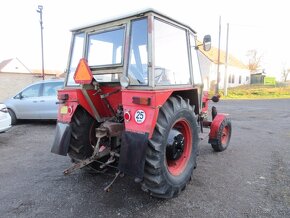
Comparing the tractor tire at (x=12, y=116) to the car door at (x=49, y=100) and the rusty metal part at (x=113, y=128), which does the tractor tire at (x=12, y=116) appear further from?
the rusty metal part at (x=113, y=128)

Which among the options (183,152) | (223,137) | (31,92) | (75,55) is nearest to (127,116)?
(183,152)

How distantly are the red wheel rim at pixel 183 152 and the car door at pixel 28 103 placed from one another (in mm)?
6646

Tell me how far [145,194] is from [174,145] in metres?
0.82

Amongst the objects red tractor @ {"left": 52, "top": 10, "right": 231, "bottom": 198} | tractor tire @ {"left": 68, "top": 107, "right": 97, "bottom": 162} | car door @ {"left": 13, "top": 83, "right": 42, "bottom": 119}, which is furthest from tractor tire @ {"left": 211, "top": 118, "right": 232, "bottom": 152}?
car door @ {"left": 13, "top": 83, "right": 42, "bottom": 119}

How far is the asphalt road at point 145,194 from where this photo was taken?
10.4 ft

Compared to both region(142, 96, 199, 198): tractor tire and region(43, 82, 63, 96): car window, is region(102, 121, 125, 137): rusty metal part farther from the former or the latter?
region(43, 82, 63, 96): car window

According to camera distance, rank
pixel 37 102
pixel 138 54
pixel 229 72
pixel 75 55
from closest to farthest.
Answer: pixel 138 54, pixel 75 55, pixel 37 102, pixel 229 72

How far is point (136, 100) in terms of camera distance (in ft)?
10.1

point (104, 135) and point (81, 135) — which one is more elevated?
point (104, 135)

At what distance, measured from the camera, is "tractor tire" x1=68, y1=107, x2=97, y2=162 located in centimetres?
401

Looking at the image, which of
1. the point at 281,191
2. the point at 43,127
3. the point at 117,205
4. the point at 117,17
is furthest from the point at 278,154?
the point at 43,127

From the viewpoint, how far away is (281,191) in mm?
3695

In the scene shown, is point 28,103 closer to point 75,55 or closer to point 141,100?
point 75,55

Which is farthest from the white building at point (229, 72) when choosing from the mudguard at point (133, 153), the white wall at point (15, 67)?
the white wall at point (15, 67)
